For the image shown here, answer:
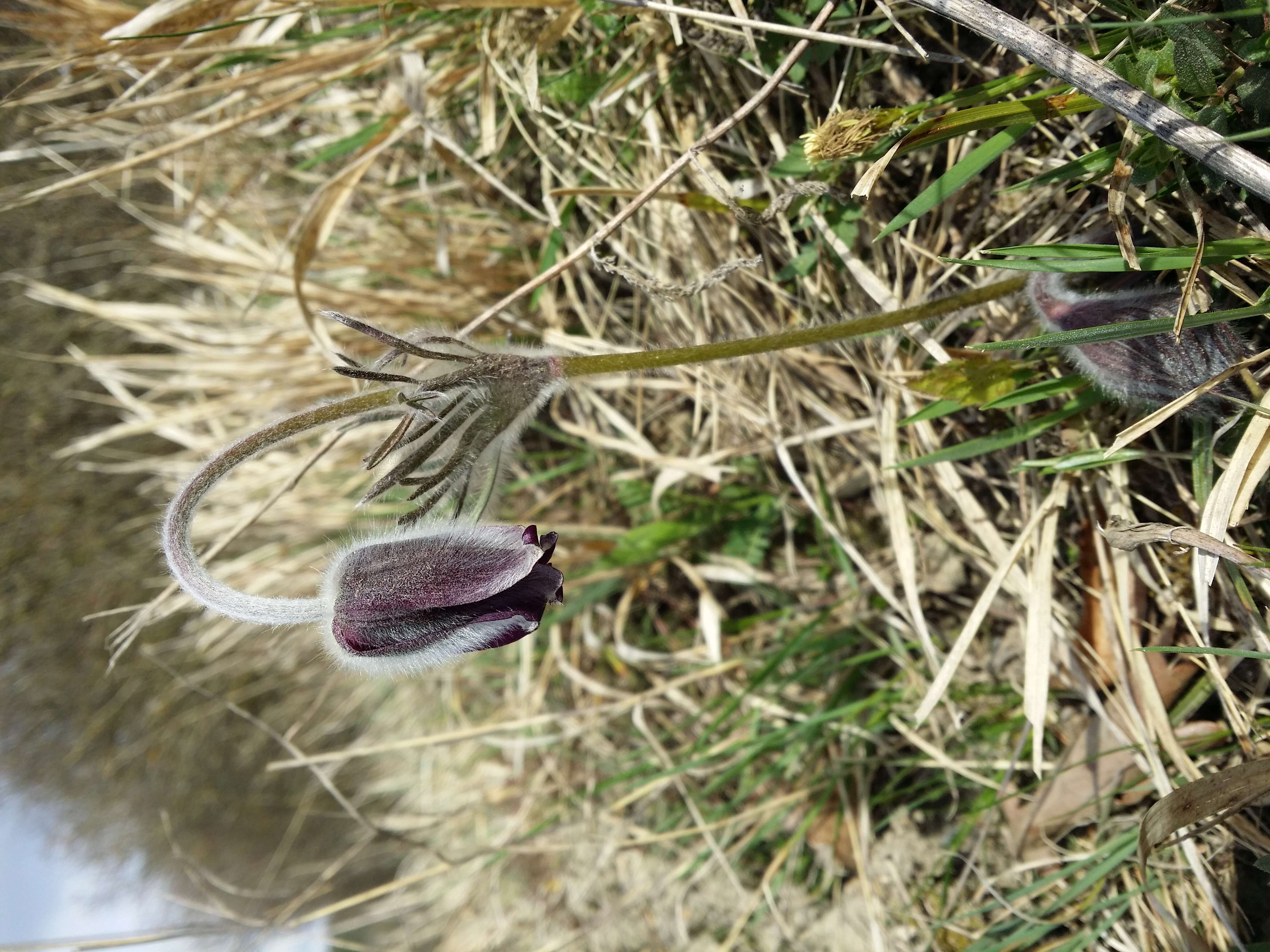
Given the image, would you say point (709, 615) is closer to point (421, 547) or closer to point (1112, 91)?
point (421, 547)

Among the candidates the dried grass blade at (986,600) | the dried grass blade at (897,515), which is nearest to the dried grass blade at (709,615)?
the dried grass blade at (897,515)

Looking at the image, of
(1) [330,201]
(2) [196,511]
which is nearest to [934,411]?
(2) [196,511]

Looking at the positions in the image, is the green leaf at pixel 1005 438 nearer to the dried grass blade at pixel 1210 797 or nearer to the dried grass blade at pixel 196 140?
the dried grass blade at pixel 1210 797

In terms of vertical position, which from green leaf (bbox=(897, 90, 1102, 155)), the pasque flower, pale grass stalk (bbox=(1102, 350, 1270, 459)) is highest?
green leaf (bbox=(897, 90, 1102, 155))

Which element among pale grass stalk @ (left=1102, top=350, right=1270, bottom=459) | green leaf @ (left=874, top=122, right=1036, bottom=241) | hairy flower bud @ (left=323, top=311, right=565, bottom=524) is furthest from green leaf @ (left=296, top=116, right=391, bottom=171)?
pale grass stalk @ (left=1102, top=350, right=1270, bottom=459)

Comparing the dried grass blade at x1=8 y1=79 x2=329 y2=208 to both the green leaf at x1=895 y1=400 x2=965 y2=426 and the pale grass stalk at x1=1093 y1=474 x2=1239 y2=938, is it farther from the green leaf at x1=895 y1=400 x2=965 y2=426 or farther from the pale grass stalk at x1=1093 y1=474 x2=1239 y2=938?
the pale grass stalk at x1=1093 y1=474 x2=1239 y2=938

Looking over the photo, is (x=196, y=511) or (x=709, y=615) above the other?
(x=196, y=511)
